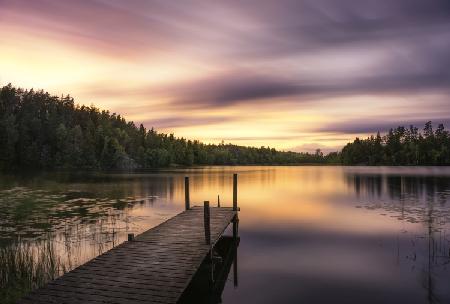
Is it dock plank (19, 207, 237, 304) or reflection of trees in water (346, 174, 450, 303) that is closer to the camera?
dock plank (19, 207, 237, 304)

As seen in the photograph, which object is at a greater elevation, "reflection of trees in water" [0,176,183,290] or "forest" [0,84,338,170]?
"forest" [0,84,338,170]

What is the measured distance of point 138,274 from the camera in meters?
13.0

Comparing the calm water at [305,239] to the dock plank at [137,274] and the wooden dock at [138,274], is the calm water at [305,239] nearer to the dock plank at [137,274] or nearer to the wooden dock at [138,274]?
the wooden dock at [138,274]

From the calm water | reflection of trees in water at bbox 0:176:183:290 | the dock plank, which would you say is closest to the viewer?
the dock plank

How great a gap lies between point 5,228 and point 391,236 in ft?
94.6

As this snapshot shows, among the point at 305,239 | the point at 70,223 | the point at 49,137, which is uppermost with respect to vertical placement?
the point at 49,137

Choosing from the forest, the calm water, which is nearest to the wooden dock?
the calm water

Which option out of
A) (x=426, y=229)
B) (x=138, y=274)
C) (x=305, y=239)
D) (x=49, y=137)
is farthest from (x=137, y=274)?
(x=49, y=137)

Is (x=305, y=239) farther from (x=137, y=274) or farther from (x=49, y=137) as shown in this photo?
(x=49, y=137)

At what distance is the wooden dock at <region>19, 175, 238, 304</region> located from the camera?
10945mm

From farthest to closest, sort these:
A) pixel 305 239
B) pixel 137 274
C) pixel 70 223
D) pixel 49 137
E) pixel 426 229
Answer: pixel 49 137
pixel 426 229
pixel 70 223
pixel 305 239
pixel 137 274

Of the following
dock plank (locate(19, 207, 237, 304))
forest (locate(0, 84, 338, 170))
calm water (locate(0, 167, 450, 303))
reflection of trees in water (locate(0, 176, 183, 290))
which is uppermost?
forest (locate(0, 84, 338, 170))

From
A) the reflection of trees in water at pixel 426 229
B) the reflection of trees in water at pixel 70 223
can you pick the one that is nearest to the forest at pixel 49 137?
the reflection of trees in water at pixel 70 223

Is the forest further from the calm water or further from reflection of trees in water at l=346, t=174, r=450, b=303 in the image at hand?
reflection of trees in water at l=346, t=174, r=450, b=303
